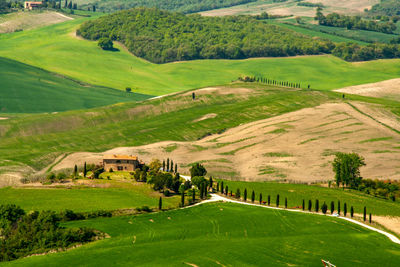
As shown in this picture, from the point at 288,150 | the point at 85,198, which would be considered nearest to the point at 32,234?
the point at 85,198

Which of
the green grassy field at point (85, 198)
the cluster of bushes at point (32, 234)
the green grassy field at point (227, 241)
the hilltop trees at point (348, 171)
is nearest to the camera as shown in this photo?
the green grassy field at point (227, 241)

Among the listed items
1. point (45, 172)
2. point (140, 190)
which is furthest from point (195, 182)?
point (45, 172)

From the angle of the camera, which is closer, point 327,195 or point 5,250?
point 5,250

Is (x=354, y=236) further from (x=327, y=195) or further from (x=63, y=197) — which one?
(x=63, y=197)

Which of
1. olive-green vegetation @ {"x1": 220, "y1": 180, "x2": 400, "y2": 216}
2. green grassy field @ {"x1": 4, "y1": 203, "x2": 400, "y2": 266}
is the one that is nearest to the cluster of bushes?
green grassy field @ {"x1": 4, "y1": 203, "x2": 400, "y2": 266}

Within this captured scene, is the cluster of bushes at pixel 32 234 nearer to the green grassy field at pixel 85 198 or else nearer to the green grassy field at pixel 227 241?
the green grassy field at pixel 227 241

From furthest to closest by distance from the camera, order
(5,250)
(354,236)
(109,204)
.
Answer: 1. (109,204)
2. (354,236)
3. (5,250)

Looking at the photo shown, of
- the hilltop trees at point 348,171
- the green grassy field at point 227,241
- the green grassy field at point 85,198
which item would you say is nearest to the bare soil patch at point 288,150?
the hilltop trees at point 348,171

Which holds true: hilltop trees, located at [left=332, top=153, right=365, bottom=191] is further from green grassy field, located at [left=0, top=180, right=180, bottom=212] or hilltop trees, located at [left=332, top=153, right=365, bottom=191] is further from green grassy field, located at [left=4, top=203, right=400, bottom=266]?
green grassy field, located at [left=0, top=180, right=180, bottom=212]

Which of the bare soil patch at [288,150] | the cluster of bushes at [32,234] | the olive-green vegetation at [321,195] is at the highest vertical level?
the bare soil patch at [288,150]
